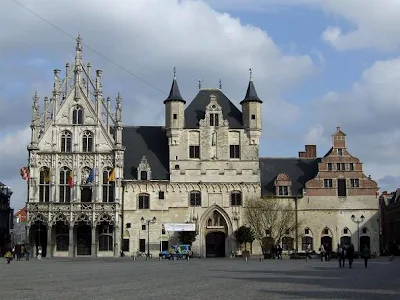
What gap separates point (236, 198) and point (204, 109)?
11.5m

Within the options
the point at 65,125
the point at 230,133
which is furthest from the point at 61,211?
the point at 230,133

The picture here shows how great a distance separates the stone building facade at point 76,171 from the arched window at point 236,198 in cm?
1322

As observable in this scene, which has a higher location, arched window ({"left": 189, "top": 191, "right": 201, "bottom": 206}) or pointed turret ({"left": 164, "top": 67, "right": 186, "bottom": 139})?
pointed turret ({"left": 164, "top": 67, "right": 186, "bottom": 139})

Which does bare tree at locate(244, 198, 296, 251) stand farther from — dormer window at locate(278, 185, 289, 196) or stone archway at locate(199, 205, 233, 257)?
dormer window at locate(278, 185, 289, 196)

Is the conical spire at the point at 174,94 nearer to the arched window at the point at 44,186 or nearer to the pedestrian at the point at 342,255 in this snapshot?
the arched window at the point at 44,186

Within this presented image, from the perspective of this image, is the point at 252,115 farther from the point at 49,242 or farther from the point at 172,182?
the point at 49,242

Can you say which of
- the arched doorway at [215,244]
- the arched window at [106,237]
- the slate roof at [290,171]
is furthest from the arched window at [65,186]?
the slate roof at [290,171]

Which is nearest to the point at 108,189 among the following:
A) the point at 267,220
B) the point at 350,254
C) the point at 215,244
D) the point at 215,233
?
the point at 215,233

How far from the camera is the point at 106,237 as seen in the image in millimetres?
77750

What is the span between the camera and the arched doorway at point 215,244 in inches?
3182

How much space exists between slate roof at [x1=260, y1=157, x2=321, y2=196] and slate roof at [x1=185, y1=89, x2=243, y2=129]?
7.66 m

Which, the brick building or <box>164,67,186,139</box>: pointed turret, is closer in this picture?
<box>164,67,186,139</box>: pointed turret

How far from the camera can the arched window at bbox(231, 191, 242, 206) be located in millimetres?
80500

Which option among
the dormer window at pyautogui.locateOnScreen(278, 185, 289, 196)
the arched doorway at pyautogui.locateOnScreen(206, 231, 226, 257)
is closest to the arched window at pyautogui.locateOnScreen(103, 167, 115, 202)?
the arched doorway at pyautogui.locateOnScreen(206, 231, 226, 257)
